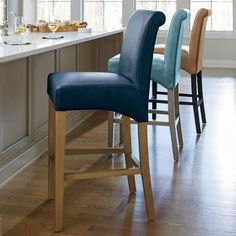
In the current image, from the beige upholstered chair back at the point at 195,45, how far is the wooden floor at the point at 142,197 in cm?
60

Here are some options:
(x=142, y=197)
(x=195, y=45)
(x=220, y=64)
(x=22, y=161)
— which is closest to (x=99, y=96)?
(x=142, y=197)

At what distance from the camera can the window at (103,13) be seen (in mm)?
9258

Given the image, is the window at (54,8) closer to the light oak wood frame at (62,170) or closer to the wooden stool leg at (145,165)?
the light oak wood frame at (62,170)

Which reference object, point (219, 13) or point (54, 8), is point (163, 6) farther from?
point (54, 8)

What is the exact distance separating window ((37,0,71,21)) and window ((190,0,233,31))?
2303mm

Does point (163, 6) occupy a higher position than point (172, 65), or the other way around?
point (163, 6)

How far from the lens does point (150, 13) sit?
2.41m

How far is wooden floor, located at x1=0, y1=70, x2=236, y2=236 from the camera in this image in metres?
2.35

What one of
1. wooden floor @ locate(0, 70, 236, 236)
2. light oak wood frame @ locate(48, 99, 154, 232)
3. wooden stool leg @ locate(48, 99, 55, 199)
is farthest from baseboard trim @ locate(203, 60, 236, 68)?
wooden stool leg @ locate(48, 99, 55, 199)

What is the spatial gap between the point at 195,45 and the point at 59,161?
2.16m

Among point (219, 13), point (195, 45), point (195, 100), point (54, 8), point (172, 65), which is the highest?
point (54, 8)

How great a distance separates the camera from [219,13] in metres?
8.95

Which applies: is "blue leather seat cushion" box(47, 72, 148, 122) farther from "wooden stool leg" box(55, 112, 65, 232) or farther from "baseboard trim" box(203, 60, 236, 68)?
"baseboard trim" box(203, 60, 236, 68)

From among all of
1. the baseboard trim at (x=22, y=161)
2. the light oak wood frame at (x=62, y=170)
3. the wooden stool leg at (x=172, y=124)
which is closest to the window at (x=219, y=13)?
the wooden stool leg at (x=172, y=124)
